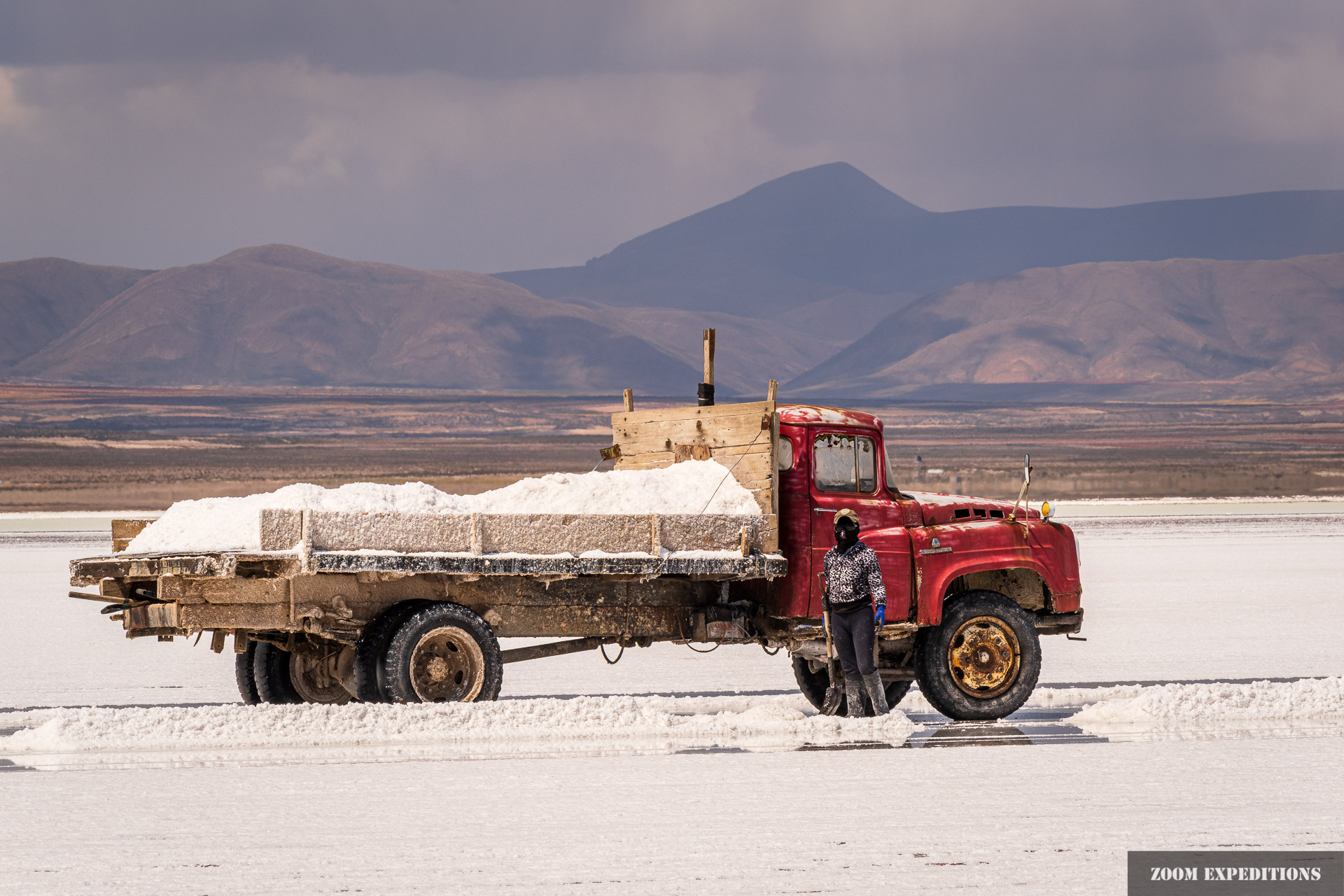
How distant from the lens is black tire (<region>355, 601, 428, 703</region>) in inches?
496

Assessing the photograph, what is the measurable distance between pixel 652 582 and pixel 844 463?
1815mm

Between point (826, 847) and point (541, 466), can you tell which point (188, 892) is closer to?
point (826, 847)

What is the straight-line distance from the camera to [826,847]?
9195 mm

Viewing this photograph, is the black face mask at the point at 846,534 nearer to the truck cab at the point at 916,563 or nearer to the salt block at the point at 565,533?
the truck cab at the point at 916,563

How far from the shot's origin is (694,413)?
46.2 ft

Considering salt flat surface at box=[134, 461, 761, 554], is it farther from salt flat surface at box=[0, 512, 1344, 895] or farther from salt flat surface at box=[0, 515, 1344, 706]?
salt flat surface at box=[0, 515, 1344, 706]

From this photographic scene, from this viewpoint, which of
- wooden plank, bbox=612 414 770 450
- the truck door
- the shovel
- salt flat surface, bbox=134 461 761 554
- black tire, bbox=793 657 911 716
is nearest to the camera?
salt flat surface, bbox=134 461 761 554

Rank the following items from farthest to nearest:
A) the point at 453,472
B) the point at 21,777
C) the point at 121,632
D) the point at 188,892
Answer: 1. the point at 453,472
2. the point at 121,632
3. the point at 21,777
4. the point at 188,892

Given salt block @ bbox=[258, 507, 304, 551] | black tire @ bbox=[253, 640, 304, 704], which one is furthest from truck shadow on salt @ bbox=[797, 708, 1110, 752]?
black tire @ bbox=[253, 640, 304, 704]

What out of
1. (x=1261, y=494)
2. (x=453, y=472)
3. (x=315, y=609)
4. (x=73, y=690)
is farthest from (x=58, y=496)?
(x=315, y=609)

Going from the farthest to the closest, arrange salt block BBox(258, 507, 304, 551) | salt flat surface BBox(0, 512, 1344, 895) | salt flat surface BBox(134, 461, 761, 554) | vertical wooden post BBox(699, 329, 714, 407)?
vertical wooden post BBox(699, 329, 714, 407)
salt flat surface BBox(134, 461, 761, 554)
salt block BBox(258, 507, 304, 551)
salt flat surface BBox(0, 512, 1344, 895)

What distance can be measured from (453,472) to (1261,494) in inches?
1726

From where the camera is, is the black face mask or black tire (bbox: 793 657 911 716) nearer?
the black face mask

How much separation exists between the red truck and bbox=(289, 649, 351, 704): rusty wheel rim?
16 millimetres
